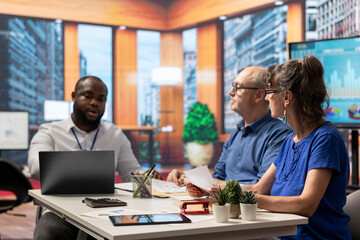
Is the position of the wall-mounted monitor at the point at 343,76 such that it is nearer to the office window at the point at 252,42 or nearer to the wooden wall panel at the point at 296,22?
the wooden wall panel at the point at 296,22

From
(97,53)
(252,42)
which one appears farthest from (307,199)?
(97,53)

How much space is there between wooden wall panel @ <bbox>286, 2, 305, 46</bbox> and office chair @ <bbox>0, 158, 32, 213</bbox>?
4815 millimetres

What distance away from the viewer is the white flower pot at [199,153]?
8.30 meters

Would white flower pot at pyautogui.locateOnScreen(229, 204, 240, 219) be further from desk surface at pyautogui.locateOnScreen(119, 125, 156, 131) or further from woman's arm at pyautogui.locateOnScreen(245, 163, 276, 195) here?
desk surface at pyautogui.locateOnScreen(119, 125, 156, 131)

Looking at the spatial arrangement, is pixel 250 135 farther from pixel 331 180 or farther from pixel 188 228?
pixel 188 228

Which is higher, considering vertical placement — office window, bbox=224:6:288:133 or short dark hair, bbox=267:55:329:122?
office window, bbox=224:6:288:133

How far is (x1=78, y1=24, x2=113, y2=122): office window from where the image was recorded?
27.3 feet

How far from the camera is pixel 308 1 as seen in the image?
680cm

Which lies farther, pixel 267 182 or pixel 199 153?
pixel 199 153

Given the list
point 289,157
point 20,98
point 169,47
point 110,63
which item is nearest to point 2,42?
point 20,98

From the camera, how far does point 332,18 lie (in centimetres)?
640

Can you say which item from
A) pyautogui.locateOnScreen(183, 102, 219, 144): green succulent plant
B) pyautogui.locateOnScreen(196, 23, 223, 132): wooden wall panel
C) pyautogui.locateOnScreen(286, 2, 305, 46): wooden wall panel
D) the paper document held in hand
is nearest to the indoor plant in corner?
pyautogui.locateOnScreen(183, 102, 219, 144): green succulent plant

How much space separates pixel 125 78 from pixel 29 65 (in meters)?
1.80

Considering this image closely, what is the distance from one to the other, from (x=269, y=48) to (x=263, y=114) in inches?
191
